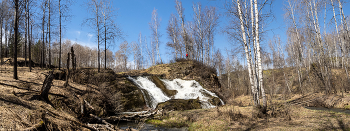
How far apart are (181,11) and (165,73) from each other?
9765 mm

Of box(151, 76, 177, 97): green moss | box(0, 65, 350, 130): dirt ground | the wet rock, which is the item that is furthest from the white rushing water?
box(0, 65, 350, 130): dirt ground

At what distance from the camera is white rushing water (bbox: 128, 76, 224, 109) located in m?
13.6

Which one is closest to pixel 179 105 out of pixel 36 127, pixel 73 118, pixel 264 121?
pixel 264 121

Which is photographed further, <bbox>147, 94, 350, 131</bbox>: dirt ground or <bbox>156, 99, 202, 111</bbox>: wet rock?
<bbox>156, 99, 202, 111</bbox>: wet rock

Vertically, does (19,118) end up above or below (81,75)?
below

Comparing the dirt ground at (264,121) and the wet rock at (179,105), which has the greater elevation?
the dirt ground at (264,121)

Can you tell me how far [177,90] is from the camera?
655 inches

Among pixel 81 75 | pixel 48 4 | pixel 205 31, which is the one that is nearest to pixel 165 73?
pixel 205 31

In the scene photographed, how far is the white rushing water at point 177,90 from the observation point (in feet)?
44.6

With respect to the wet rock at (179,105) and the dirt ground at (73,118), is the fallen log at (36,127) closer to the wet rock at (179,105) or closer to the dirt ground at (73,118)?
the dirt ground at (73,118)

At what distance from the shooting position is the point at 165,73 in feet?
70.9

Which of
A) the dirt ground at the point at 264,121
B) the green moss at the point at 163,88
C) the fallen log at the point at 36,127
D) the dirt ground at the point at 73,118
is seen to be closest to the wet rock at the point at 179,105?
the dirt ground at the point at 73,118

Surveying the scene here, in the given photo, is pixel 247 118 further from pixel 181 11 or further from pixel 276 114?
pixel 181 11

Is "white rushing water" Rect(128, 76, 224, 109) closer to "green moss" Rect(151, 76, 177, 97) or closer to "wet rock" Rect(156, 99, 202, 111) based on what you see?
"green moss" Rect(151, 76, 177, 97)
